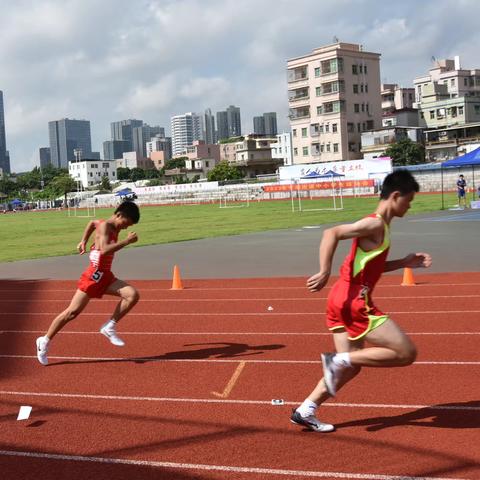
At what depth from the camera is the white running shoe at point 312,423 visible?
16.3 ft

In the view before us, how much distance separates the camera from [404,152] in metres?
83.6

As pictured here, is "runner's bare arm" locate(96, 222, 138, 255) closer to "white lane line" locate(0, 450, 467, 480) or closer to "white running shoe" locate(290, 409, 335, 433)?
"white lane line" locate(0, 450, 467, 480)

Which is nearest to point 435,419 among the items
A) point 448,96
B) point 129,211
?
point 129,211

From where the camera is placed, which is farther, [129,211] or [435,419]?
[129,211]

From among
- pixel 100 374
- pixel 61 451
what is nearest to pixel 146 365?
pixel 100 374

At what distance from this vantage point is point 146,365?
290 inches

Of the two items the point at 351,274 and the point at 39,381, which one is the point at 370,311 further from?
the point at 39,381

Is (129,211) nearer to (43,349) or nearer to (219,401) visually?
(43,349)

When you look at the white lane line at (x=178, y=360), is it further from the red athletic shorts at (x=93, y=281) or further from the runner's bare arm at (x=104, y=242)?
the runner's bare arm at (x=104, y=242)

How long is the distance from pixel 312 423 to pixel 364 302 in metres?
0.94

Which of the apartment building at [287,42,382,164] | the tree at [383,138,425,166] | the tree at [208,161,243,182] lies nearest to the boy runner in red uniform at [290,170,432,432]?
the tree at [383,138,425,166]

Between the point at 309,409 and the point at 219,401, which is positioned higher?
the point at 309,409

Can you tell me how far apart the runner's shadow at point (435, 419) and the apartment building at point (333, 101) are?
289 feet

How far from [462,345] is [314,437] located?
10.7ft
